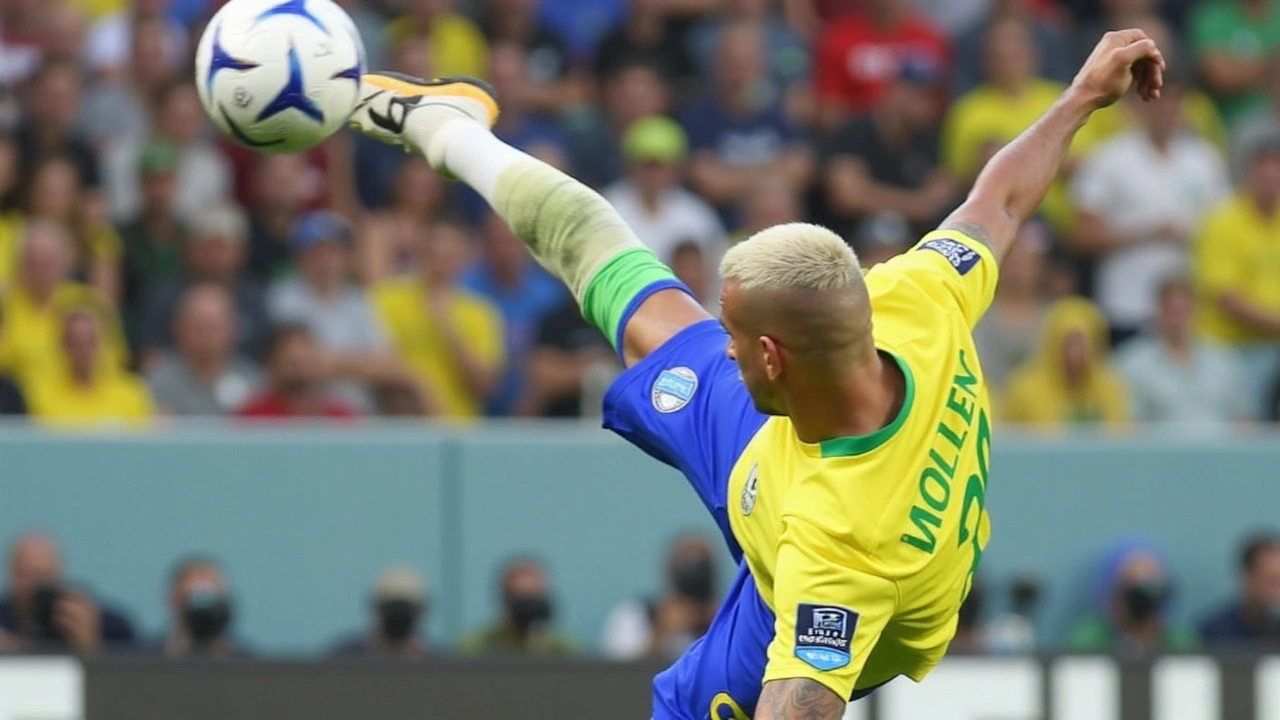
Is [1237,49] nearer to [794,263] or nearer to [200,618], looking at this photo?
[200,618]

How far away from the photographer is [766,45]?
13.2m

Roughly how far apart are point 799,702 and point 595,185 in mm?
7372

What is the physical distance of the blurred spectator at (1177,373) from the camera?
11812 millimetres

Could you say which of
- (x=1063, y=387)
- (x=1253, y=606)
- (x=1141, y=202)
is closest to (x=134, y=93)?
(x=1063, y=387)

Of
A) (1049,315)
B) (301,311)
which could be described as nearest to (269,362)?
(301,311)

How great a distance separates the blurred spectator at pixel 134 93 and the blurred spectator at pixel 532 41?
74.2 inches

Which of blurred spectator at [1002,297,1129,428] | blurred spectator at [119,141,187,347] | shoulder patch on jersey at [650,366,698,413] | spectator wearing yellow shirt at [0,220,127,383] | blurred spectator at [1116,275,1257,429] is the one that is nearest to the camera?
shoulder patch on jersey at [650,366,698,413]

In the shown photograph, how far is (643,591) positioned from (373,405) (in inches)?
65.1

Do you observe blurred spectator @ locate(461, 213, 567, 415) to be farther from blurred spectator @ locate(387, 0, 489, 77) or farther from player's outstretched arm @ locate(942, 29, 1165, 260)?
player's outstretched arm @ locate(942, 29, 1165, 260)

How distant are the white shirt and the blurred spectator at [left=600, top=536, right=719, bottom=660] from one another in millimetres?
3193

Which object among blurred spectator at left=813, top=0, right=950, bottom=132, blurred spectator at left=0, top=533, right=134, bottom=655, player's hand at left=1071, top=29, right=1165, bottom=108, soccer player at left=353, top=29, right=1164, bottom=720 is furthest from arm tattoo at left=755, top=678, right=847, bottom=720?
blurred spectator at left=813, top=0, right=950, bottom=132

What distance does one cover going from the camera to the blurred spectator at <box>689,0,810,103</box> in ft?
42.8

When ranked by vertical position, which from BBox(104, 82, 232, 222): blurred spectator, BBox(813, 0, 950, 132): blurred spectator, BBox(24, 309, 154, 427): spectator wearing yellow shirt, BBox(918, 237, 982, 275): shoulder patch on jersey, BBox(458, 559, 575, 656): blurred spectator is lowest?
BBox(458, 559, 575, 656): blurred spectator

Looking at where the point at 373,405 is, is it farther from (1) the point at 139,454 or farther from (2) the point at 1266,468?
(2) the point at 1266,468
